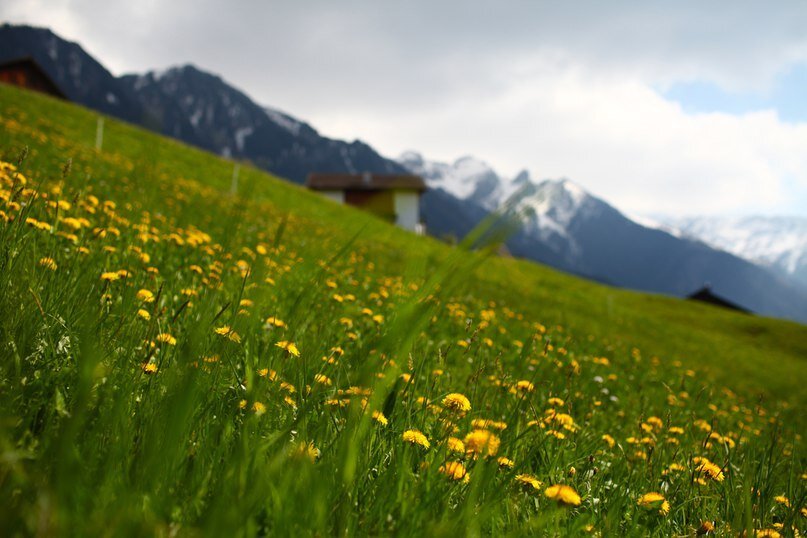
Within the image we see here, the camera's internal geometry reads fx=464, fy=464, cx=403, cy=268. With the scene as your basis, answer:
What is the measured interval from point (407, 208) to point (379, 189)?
393 centimetres

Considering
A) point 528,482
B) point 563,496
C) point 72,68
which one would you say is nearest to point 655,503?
point 528,482

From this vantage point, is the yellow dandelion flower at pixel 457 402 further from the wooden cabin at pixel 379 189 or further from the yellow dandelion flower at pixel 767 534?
the wooden cabin at pixel 379 189

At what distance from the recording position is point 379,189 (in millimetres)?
53812

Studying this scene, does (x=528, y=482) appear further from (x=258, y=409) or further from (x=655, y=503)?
(x=258, y=409)

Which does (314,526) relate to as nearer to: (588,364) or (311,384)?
(311,384)

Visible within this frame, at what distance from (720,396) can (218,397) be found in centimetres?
860

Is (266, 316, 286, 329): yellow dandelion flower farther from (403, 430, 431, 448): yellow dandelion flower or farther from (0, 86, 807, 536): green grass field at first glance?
(403, 430, 431, 448): yellow dandelion flower

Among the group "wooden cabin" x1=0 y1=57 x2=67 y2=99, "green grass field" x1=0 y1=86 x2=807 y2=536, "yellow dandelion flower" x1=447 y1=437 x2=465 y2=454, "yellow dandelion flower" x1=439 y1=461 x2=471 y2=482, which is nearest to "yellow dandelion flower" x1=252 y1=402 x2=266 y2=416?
"green grass field" x1=0 y1=86 x2=807 y2=536

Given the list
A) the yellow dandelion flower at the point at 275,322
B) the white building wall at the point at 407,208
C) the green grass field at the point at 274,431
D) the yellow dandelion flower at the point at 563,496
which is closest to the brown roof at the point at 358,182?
the white building wall at the point at 407,208

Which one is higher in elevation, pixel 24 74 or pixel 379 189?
pixel 24 74

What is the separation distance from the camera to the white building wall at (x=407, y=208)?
176 feet

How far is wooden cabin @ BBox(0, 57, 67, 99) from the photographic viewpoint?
1618 inches

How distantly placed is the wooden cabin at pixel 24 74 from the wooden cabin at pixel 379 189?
90.6ft

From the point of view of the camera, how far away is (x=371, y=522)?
4.50ft
